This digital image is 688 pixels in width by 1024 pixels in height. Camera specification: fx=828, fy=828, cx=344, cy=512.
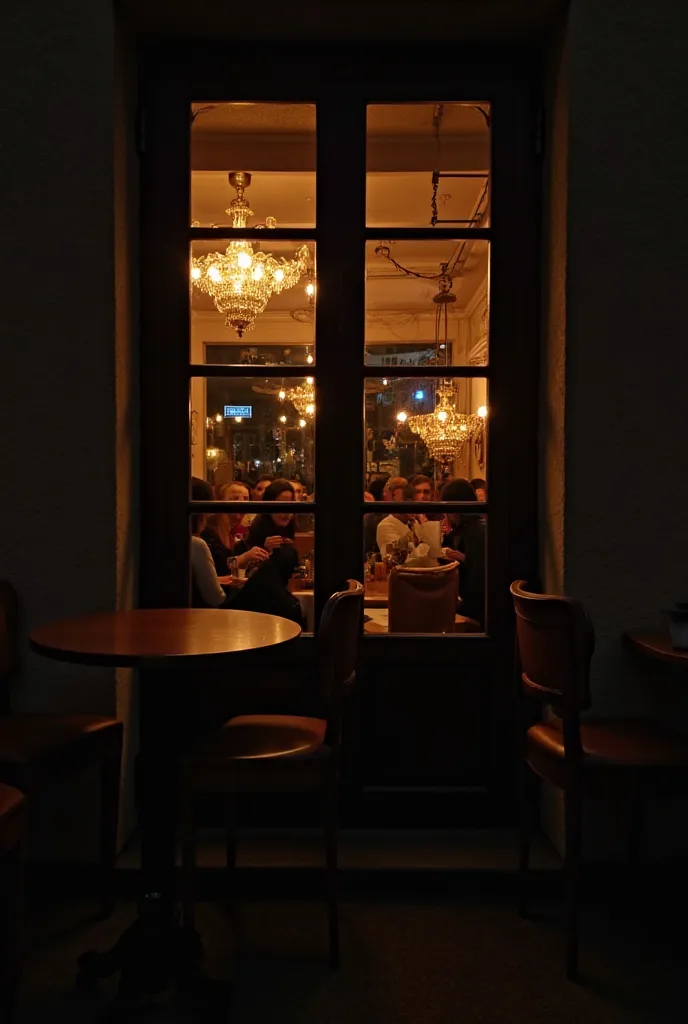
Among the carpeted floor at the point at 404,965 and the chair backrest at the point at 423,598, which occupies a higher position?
the chair backrest at the point at 423,598

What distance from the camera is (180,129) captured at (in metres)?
2.91

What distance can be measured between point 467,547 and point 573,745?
0.95 meters

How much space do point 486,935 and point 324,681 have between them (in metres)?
0.92

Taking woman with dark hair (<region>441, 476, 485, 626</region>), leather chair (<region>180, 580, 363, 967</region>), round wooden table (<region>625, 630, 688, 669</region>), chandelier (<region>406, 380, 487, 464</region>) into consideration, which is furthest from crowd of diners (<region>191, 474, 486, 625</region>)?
leather chair (<region>180, 580, 363, 967</region>)

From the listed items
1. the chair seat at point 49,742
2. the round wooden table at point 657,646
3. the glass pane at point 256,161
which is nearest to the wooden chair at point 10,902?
the chair seat at point 49,742

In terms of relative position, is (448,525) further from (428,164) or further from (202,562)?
(428,164)

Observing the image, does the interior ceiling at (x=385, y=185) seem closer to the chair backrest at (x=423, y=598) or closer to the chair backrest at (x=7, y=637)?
the chair backrest at (x=423, y=598)

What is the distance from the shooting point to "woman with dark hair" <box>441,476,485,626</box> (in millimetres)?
2963

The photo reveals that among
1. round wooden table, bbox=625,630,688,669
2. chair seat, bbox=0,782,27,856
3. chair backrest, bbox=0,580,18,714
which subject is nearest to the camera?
chair seat, bbox=0,782,27,856

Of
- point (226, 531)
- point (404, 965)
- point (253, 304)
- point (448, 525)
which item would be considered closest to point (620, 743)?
point (404, 965)

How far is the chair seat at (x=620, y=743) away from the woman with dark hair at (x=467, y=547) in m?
0.57

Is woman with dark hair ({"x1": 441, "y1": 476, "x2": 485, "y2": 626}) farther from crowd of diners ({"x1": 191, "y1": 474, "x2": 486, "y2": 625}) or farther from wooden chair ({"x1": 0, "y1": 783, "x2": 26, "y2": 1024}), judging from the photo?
wooden chair ({"x1": 0, "y1": 783, "x2": 26, "y2": 1024})

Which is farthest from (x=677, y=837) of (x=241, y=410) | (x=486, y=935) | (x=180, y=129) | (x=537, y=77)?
(x=180, y=129)

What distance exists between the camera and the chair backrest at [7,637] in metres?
2.58
